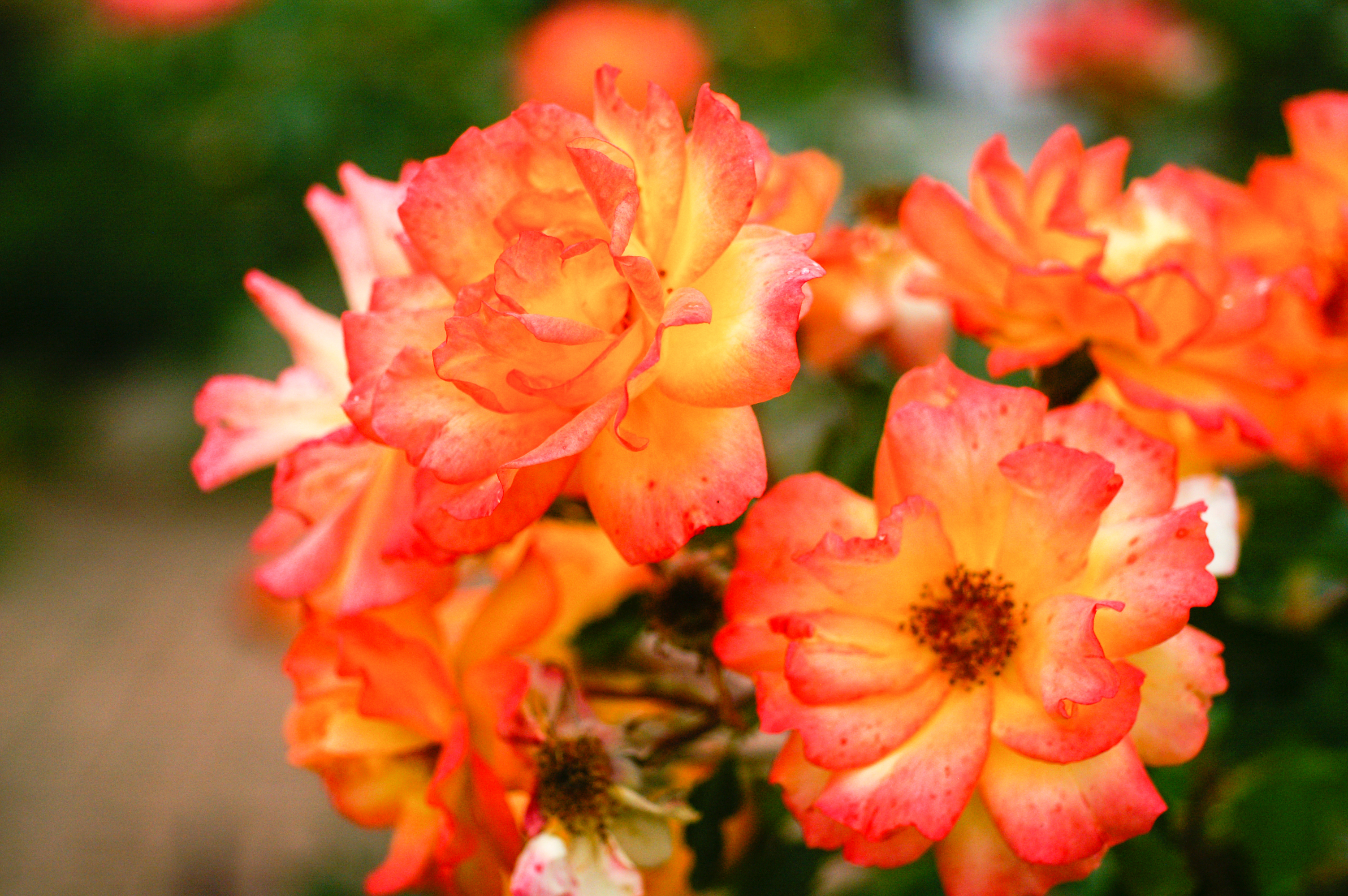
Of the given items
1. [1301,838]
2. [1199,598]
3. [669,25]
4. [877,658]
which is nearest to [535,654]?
[877,658]

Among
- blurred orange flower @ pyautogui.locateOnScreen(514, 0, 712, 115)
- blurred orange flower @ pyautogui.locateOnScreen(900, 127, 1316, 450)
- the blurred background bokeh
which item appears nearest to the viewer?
blurred orange flower @ pyautogui.locateOnScreen(900, 127, 1316, 450)

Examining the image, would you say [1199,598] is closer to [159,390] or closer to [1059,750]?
[1059,750]

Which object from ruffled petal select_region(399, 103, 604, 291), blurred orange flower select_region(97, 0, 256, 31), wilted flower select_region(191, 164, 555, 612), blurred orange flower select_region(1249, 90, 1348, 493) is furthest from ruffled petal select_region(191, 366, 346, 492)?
blurred orange flower select_region(97, 0, 256, 31)

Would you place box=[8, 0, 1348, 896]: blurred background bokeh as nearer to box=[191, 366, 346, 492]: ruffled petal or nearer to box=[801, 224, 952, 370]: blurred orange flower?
box=[801, 224, 952, 370]: blurred orange flower

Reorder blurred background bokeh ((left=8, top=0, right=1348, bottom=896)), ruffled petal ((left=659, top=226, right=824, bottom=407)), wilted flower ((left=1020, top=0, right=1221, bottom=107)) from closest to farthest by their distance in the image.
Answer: ruffled petal ((left=659, top=226, right=824, bottom=407)), blurred background bokeh ((left=8, top=0, right=1348, bottom=896)), wilted flower ((left=1020, top=0, right=1221, bottom=107))

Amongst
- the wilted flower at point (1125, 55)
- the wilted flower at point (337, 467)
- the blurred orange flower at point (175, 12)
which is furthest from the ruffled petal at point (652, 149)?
the wilted flower at point (1125, 55)

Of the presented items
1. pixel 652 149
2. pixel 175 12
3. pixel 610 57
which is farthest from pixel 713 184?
pixel 175 12

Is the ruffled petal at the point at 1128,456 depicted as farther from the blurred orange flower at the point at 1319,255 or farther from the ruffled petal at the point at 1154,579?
the blurred orange flower at the point at 1319,255
